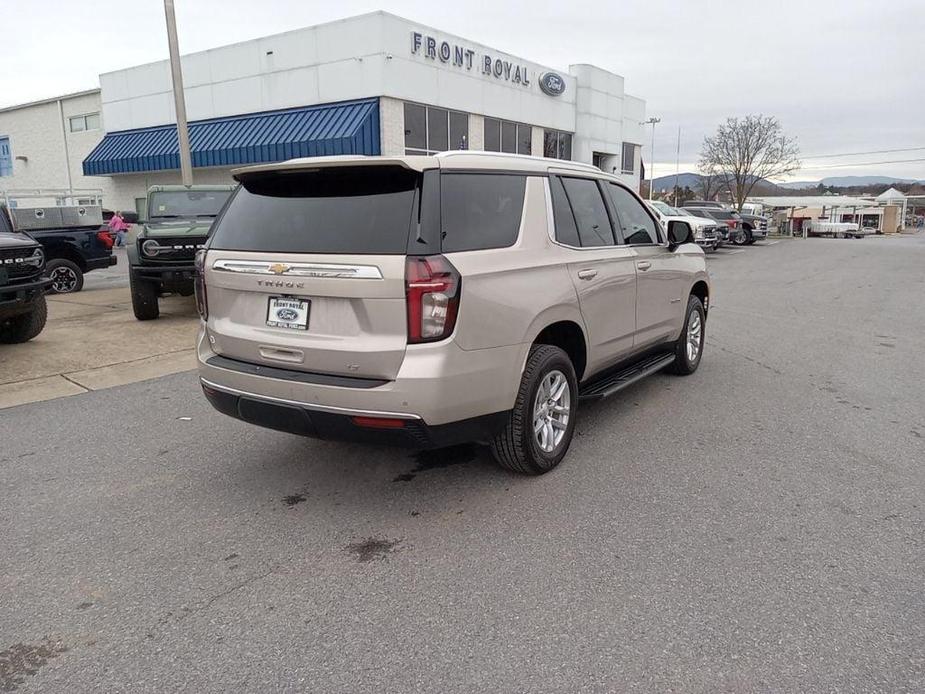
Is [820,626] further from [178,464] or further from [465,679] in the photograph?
[178,464]

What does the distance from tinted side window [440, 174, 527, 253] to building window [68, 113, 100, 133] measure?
117 feet

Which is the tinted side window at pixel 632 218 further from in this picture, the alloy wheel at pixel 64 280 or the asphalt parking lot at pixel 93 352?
the alloy wheel at pixel 64 280

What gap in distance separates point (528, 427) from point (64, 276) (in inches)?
488

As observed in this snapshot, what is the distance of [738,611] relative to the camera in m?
2.90

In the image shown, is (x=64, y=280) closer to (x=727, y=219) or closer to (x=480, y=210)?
(x=480, y=210)

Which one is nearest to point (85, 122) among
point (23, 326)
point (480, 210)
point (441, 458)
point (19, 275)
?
point (23, 326)

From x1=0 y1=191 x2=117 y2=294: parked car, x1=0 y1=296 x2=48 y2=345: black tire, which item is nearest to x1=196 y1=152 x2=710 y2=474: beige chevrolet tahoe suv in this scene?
x1=0 y1=296 x2=48 y2=345: black tire

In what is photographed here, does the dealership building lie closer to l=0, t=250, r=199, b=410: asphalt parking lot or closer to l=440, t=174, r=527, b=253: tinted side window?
l=0, t=250, r=199, b=410: asphalt parking lot

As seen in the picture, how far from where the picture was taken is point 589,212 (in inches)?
194

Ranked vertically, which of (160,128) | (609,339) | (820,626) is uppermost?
(160,128)

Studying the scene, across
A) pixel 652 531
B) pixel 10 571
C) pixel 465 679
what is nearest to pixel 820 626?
pixel 652 531

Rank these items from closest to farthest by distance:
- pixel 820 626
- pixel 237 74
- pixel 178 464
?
pixel 820 626, pixel 178 464, pixel 237 74

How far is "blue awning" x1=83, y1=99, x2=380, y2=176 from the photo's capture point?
2233 centimetres

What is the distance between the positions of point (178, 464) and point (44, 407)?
2.23m
